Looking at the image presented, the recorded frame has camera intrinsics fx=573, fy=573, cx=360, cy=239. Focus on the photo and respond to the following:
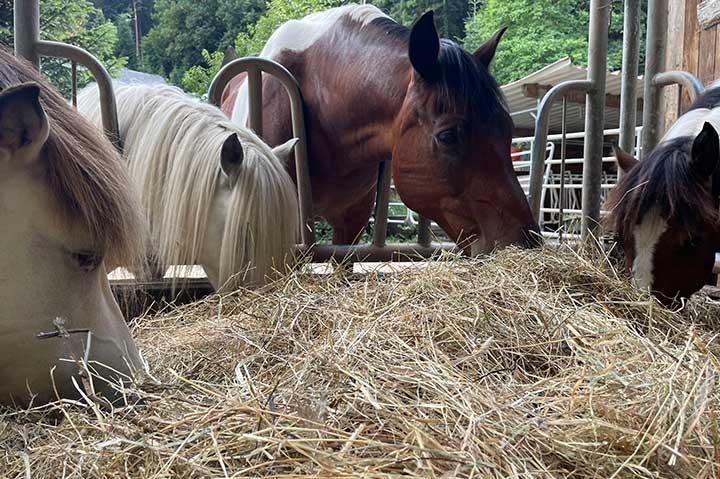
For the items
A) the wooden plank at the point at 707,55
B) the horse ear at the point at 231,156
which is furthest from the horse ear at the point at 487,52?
the wooden plank at the point at 707,55

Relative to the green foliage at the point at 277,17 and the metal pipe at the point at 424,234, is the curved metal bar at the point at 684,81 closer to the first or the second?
the metal pipe at the point at 424,234

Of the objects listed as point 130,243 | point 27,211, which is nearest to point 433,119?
point 130,243

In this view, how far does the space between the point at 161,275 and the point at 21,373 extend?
130 cm

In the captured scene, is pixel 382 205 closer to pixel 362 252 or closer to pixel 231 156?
pixel 362 252

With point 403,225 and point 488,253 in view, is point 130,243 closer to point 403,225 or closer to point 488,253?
point 488,253

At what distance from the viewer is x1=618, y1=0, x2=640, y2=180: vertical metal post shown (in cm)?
312

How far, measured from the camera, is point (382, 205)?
3.08 metres

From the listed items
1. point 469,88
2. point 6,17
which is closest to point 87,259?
point 469,88

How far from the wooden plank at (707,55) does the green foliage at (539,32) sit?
475 inches

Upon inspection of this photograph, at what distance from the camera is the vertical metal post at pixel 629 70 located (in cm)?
312

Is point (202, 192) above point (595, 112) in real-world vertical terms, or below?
below

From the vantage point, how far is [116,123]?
236 cm

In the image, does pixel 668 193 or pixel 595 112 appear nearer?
pixel 668 193

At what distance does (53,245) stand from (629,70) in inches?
120
